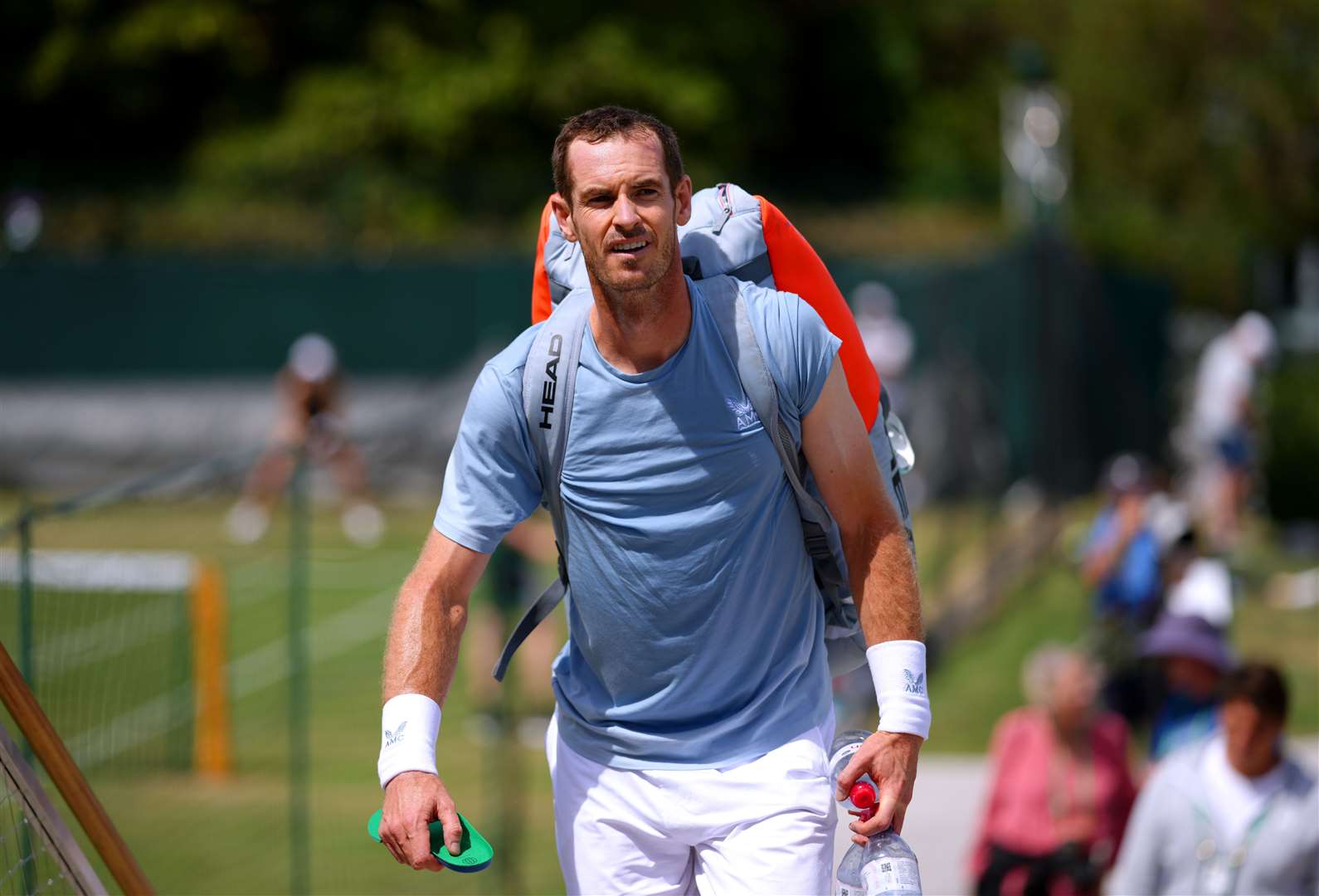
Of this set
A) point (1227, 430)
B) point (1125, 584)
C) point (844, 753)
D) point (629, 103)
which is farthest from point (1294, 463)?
point (844, 753)

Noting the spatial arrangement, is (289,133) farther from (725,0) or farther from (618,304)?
(618,304)

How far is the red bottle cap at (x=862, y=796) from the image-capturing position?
11.4ft

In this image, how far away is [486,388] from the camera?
11.7 ft

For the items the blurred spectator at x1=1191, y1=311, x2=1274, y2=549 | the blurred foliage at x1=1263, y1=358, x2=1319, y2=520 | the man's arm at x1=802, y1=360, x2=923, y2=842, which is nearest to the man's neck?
the man's arm at x1=802, y1=360, x2=923, y2=842

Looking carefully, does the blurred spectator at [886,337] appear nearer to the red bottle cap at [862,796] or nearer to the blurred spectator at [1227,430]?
the blurred spectator at [1227,430]

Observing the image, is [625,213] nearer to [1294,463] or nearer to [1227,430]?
[1227,430]

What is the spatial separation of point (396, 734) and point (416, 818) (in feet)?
0.61

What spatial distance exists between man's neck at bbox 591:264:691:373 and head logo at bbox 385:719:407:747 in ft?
2.43

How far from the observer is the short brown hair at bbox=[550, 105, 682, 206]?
3496 mm

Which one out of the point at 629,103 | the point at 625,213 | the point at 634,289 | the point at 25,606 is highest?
the point at 629,103

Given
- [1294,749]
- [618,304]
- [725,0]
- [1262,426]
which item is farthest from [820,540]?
[725,0]

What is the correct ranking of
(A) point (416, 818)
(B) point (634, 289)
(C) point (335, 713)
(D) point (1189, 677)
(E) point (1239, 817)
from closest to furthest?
(A) point (416, 818) → (B) point (634, 289) → (E) point (1239, 817) → (D) point (1189, 677) → (C) point (335, 713)

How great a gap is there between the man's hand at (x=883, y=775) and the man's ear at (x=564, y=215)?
40.8 inches

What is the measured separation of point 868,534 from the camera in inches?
143
